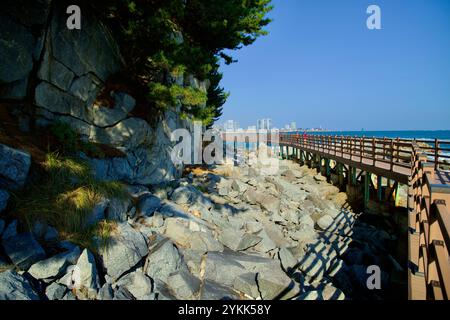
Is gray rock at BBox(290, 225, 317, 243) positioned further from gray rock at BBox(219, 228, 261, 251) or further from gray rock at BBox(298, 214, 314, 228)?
gray rock at BBox(219, 228, 261, 251)

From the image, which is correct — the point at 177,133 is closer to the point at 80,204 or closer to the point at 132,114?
the point at 132,114

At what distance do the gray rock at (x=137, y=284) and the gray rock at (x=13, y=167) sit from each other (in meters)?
2.37

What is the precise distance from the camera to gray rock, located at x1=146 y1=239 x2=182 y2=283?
435cm

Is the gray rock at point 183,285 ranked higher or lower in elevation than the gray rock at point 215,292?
higher

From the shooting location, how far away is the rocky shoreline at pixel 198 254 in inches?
138

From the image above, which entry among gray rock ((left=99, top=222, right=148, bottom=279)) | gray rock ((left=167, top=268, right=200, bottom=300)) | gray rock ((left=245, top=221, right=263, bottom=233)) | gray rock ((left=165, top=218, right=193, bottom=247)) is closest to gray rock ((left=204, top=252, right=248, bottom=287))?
gray rock ((left=167, top=268, right=200, bottom=300))

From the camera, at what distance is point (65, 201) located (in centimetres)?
446

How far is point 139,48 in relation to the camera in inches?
274

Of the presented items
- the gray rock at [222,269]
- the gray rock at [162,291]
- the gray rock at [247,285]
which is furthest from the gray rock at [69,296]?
the gray rock at [247,285]

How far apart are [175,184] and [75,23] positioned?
5.16 m

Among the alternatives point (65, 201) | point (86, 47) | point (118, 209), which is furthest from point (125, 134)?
point (65, 201)

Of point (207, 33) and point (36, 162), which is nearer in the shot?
point (36, 162)

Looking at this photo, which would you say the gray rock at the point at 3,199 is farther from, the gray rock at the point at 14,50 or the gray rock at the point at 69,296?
the gray rock at the point at 14,50
